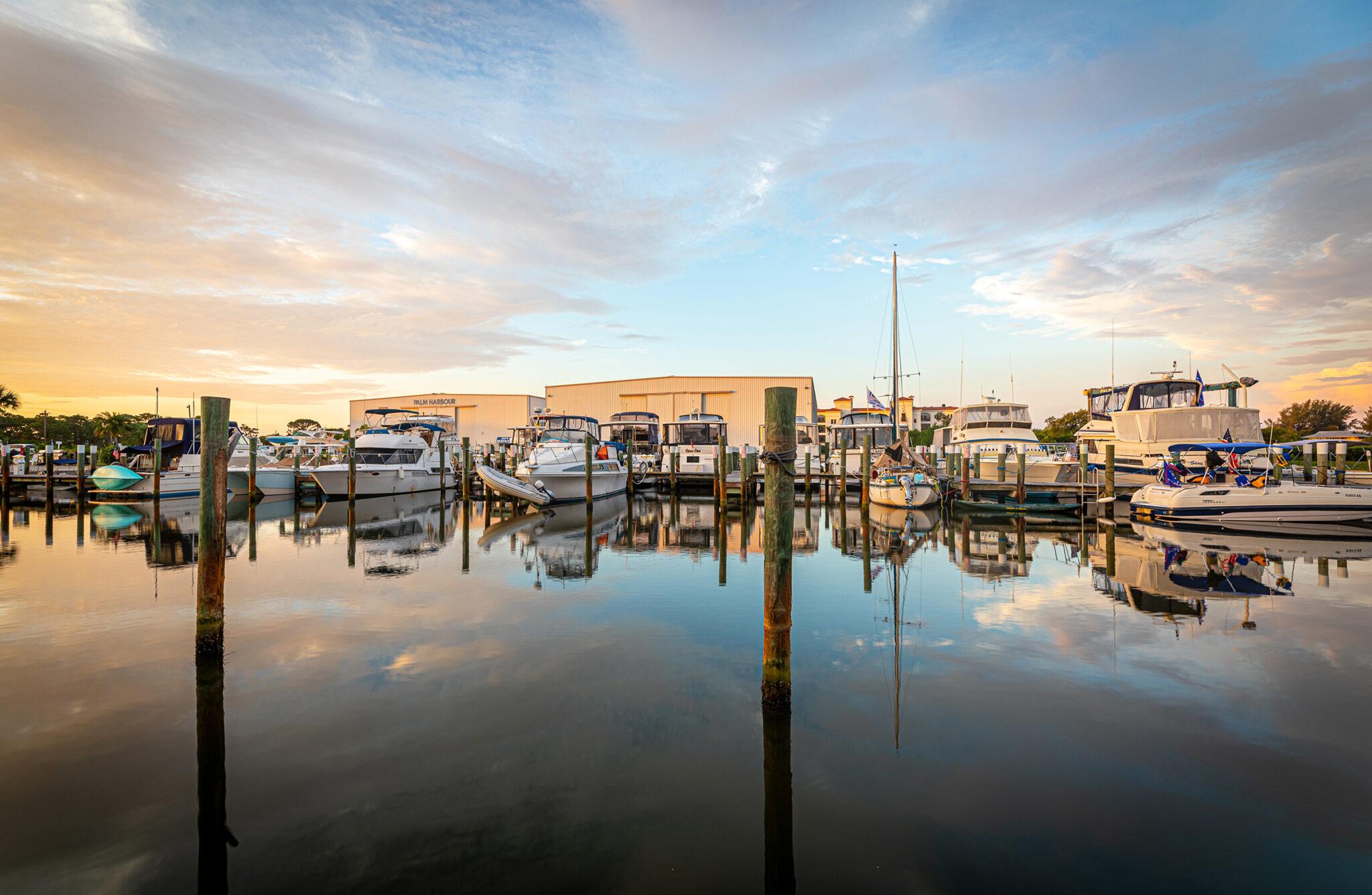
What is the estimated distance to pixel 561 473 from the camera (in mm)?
25734

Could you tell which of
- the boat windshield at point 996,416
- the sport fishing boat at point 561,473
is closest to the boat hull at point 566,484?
the sport fishing boat at point 561,473

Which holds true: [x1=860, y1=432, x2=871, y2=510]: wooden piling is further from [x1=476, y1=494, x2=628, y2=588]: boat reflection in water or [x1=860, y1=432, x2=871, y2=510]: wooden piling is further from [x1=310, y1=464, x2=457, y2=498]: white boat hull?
[x1=310, y1=464, x2=457, y2=498]: white boat hull

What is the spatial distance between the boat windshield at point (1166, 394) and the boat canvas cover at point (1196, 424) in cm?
93

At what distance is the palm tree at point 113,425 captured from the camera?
58688mm

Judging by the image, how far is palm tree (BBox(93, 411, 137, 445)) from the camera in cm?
5869

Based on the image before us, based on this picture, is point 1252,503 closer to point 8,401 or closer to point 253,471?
point 253,471

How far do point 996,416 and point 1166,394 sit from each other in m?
6.23

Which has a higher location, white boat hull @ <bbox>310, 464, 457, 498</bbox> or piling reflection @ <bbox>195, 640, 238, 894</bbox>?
white boat hull @ <bbox>310, 464, 457, 498</bbox>

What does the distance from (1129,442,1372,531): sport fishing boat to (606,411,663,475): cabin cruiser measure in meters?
23.1

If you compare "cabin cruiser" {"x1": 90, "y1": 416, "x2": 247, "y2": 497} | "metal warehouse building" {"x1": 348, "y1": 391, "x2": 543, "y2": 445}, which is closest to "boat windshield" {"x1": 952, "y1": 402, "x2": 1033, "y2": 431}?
"cabin cruiser" {"x1": 90, "y1": 416, "x2": 247, "y2": 497}

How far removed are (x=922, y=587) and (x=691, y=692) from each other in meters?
6.15

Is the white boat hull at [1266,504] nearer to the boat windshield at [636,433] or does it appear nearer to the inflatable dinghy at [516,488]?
the inflatable dinghy at [516,488]

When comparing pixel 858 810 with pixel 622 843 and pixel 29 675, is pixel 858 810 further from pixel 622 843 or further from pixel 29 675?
pixel 29 675

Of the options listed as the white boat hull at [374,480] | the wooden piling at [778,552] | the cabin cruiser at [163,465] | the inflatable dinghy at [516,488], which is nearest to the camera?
the wooden piling at [778,552]
